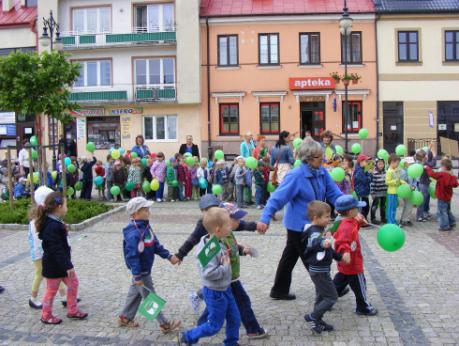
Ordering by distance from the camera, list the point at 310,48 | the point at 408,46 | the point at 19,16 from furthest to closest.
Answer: the point at 19,16
the point at 310,48
the point at 408,46

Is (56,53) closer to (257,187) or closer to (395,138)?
(257,187)

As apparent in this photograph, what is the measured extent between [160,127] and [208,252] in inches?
1087

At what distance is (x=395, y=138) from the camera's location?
30109 mm

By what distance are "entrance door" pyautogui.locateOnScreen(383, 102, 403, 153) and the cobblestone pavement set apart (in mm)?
20739

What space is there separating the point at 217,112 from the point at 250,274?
78.1ft

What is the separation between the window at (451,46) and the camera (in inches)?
1172

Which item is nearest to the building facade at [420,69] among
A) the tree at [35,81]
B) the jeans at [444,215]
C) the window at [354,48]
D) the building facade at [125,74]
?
the window at [354,48]

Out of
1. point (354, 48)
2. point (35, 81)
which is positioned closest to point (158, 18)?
point (354, 48)

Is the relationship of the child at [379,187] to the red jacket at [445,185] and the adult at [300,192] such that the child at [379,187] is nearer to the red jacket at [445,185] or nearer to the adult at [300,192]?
the red jacket at [445,185]

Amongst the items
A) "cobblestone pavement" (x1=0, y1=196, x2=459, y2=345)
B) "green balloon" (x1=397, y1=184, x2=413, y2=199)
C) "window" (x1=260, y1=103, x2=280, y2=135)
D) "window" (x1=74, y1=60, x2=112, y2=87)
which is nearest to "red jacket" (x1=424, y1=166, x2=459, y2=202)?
"green balloon" (x1=397, y1=184, x2=413, y2=199)

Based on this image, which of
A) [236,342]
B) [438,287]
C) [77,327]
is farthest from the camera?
[438,287]

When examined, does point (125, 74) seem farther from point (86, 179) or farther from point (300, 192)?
point (300, 192)

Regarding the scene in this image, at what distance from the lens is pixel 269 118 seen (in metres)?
30.7

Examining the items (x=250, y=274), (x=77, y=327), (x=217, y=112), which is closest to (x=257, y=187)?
(x=250, y=274)
